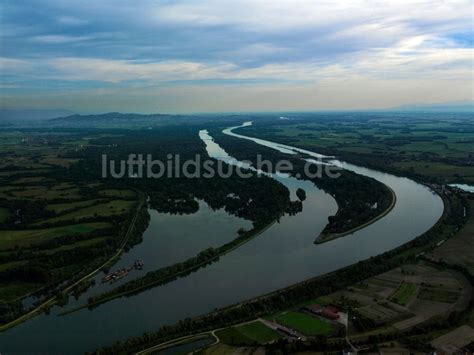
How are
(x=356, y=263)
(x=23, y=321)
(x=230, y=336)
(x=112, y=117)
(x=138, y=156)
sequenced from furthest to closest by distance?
(x=112, y=117), (x=138, y=156), (x=356, y=263), (x=23, y=321), (x=230, y=336)

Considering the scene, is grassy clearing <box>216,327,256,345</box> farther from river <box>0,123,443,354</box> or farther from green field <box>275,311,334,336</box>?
river <box>0,123,443,354</box>

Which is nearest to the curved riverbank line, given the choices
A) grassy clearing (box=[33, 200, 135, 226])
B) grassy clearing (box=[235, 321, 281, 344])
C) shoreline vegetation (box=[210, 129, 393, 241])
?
shoreline vegetation (box=[210, 129, 393, 241])

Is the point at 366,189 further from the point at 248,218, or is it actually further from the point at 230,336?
the point at 230,336

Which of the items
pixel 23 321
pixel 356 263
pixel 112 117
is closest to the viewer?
pixel 23 321

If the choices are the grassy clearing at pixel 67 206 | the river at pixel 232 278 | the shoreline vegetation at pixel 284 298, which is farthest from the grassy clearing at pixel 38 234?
the shoreline vegetation at pixel 284 298

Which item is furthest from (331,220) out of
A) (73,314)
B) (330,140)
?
(330,140)

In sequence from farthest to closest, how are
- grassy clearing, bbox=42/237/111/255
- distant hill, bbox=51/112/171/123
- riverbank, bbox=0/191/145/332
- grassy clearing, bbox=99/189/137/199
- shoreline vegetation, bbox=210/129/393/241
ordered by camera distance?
distant hill, bbox=51/112/171/123
grassy clearing, bbox=99/189/137/199
shoreline vegetation, bbox=210/129/393/241
grassy clearing, bbox=42/237/111/255
riverbank, bbox=0/191/145/332
